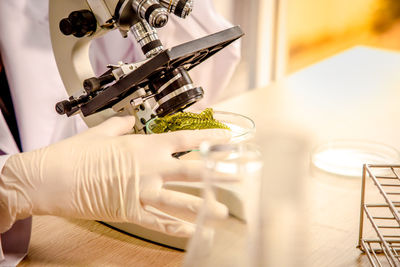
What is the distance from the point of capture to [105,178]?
0.76 metres

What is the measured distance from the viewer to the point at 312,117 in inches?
53.7

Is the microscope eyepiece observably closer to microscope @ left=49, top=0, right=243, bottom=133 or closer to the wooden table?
microscope @ left=49, top=0, right=243, bottom=133

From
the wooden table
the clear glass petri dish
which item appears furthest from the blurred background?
the clear glass petri dish

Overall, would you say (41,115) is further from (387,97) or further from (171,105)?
(387,97)

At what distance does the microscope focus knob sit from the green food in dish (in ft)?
0.60

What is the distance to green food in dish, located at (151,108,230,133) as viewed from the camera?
33.8 inches

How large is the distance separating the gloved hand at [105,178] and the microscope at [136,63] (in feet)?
0.19

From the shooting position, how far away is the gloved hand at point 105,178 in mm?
742

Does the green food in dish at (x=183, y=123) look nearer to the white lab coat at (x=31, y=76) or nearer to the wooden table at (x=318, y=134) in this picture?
the wooden table at (x=318, y=134)

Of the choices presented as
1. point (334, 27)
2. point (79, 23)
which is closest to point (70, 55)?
point (79, 23)

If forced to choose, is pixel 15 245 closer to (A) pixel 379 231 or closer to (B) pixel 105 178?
(B) pixel 105 178

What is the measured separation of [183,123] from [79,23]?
23 centimetres

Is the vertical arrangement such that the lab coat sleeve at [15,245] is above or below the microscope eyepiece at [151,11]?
below

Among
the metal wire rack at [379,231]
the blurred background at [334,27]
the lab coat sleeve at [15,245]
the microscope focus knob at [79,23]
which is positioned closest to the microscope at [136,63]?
the microscope focus knob at [79,23]
